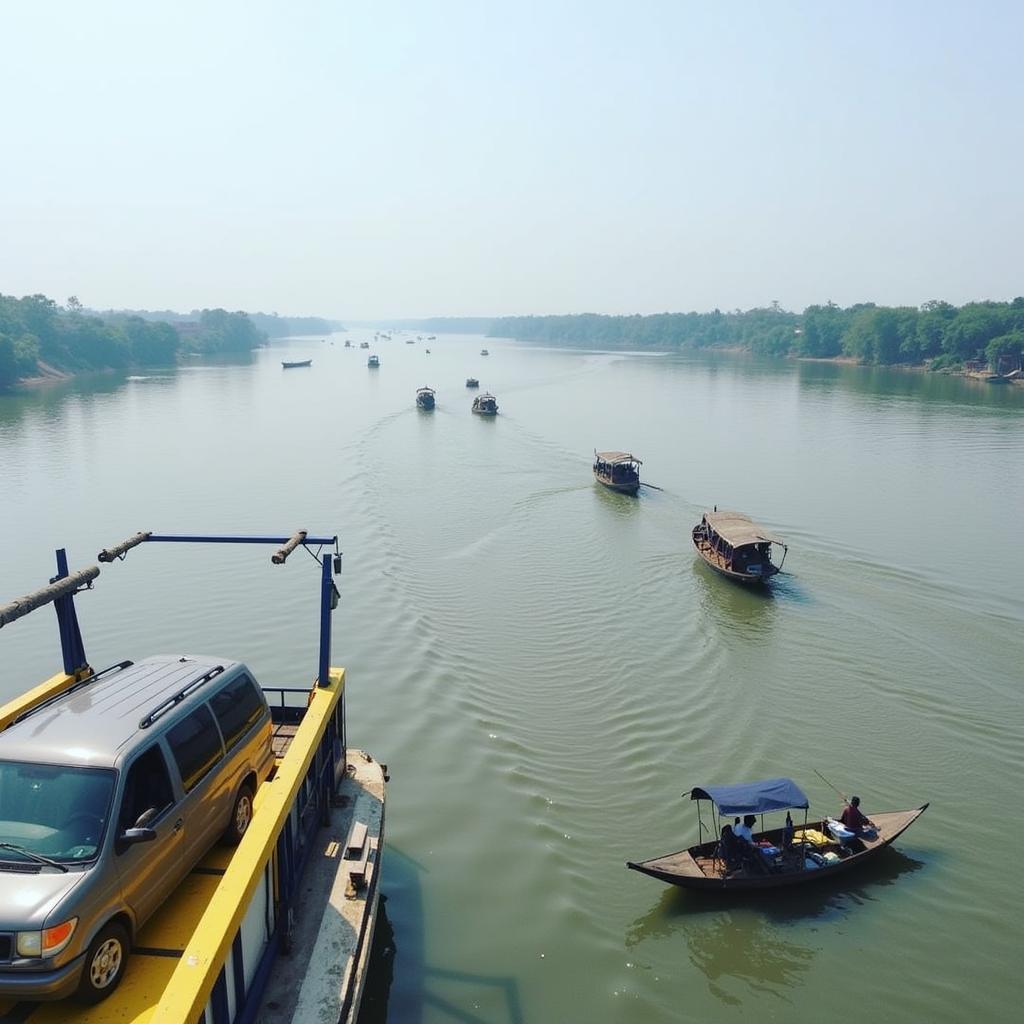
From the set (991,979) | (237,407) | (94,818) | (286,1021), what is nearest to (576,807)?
(991,979)

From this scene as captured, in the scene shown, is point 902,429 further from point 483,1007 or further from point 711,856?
point 483,1007

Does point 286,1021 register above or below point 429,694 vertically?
above

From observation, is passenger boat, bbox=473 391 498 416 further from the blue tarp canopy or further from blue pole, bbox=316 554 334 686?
blue pole, bbox=316 554 334 686

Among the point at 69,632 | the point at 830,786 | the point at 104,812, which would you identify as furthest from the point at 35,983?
the point at 830,786

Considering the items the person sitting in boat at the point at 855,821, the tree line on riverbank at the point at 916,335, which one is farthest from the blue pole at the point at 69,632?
the tree line on riverbank at the point at 916,335

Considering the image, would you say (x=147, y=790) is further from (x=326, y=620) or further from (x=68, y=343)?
(x=68, y=343)

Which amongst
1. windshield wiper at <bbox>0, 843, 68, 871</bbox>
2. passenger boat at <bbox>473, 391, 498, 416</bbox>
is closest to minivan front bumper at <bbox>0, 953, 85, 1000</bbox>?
windshield wiper at <bbox>0, 843, 68, 871</bbox>
